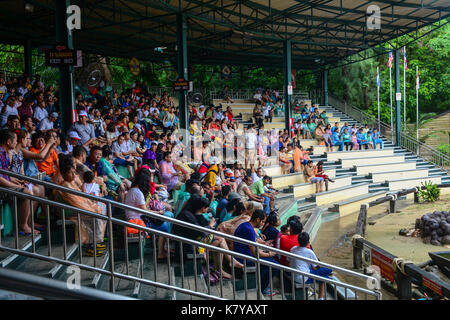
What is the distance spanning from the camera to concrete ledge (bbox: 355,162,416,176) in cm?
2062

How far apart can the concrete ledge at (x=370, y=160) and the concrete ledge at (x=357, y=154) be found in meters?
0.36

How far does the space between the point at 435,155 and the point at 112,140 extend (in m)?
20.7

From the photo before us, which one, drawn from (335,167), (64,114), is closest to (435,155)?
(335,167)

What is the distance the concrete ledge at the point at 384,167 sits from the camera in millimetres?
20625

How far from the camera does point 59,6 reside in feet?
32.4

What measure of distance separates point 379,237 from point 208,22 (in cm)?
1046

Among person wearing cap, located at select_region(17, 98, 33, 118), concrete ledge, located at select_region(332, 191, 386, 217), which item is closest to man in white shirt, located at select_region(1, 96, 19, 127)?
person wearing cap, located at select_region(17, 98, 33, 118)

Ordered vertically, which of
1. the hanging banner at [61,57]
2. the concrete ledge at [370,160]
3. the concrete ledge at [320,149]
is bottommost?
the concrete ledge at [370,160]

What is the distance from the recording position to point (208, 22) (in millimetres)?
17219

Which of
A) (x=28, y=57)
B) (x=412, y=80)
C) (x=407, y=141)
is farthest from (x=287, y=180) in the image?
(x=412, y=80)

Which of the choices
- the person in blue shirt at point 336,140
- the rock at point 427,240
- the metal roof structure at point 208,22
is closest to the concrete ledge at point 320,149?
the person in blue shirt at point 336,140

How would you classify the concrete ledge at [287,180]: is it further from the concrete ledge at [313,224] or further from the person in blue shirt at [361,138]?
the person in blue shirt at [361,138]

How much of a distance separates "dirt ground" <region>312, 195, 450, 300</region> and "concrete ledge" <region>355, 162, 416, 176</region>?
317 centimetres

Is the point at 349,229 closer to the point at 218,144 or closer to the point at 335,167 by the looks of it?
the point at 218,144
